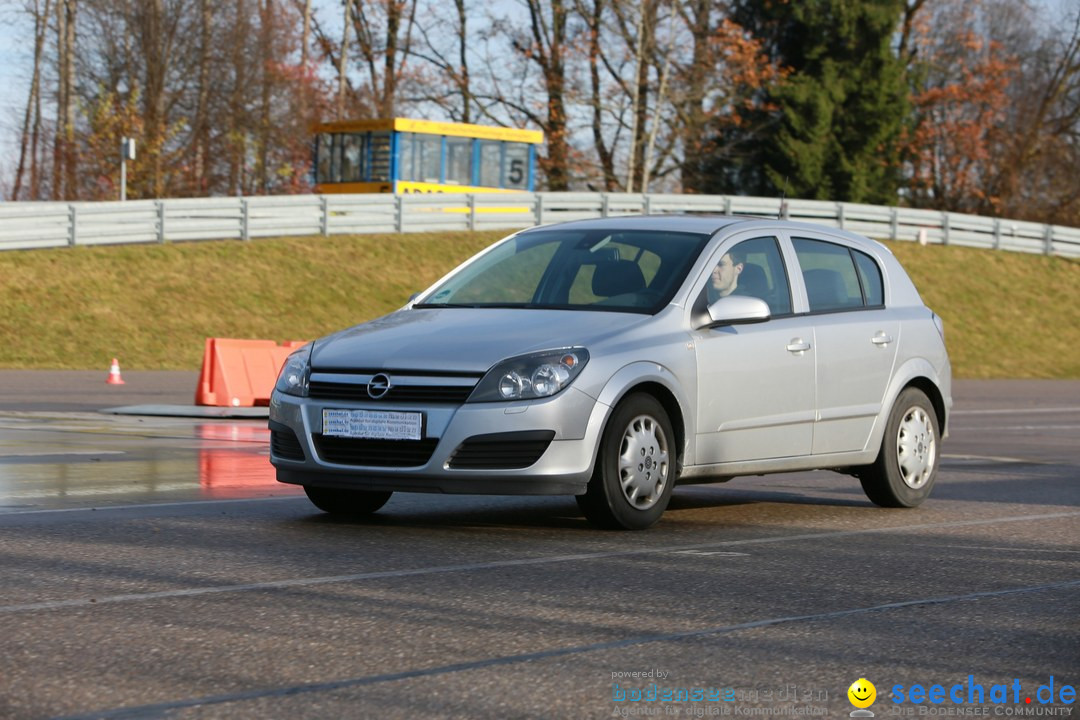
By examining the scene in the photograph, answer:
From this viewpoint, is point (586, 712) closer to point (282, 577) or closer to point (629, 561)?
point (282, 577)

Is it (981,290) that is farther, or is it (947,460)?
(981,290)

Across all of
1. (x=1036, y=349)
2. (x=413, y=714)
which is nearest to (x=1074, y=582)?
(x=413, y=714)

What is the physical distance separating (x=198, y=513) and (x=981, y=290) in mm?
41652

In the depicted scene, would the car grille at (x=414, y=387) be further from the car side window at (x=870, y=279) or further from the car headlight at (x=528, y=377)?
the car side window at (x=870, y=279)

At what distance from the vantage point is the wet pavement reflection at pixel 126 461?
10.2 metres

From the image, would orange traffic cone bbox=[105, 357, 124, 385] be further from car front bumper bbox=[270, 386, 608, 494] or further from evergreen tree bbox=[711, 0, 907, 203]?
evergreen tree bbox=[711, 0, 907, 203]

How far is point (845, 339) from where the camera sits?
10180 millimetres

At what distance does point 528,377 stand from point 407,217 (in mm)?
35062

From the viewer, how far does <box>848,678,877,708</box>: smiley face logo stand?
488 centimetres

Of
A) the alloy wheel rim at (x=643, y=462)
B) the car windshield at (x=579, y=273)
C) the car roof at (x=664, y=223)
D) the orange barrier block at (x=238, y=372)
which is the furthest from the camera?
the orange barrier block at (x=238, y=372)

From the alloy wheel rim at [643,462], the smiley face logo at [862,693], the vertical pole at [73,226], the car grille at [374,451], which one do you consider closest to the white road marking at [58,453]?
the car grille at [374,451]

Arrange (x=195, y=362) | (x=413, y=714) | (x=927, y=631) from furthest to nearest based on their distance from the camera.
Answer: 1. (x=195, y=362)
2. (x=927, y=631)
3. (x=413, y=714)

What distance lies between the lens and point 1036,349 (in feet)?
144

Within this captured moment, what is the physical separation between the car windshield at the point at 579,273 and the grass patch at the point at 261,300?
2101cm
